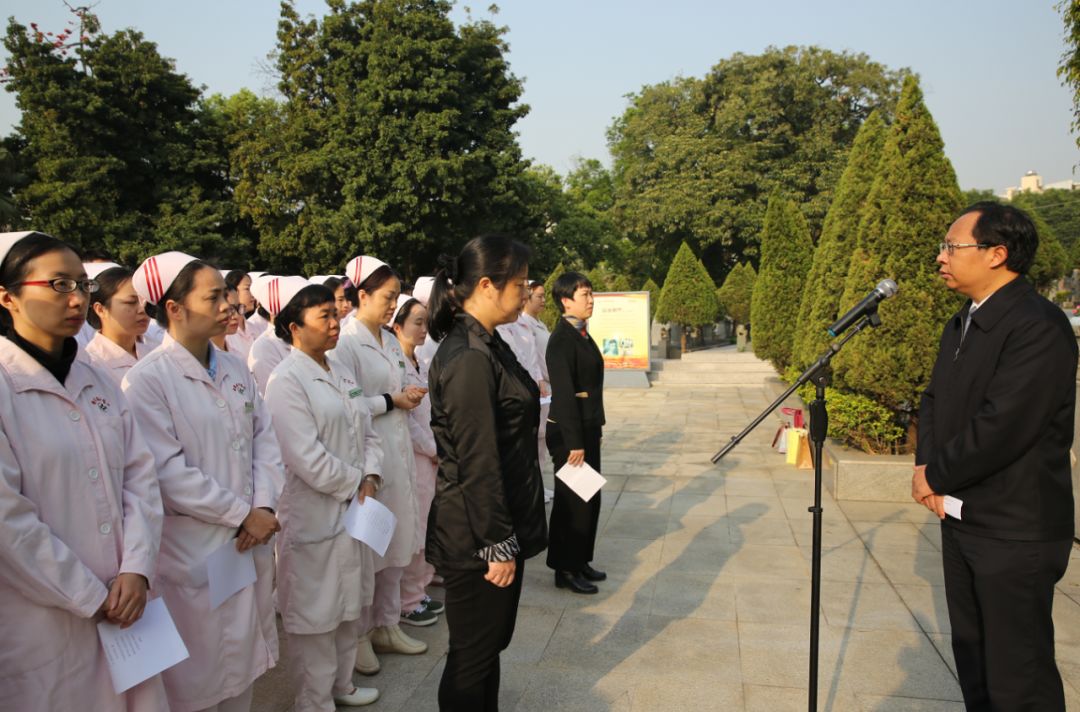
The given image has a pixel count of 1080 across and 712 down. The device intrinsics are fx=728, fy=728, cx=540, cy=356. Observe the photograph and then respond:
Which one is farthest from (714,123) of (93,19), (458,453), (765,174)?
(458,453)

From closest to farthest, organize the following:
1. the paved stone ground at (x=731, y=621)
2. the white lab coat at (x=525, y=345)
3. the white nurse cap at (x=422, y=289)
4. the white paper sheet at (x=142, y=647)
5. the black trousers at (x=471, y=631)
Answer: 1. the white paper sheet at (x=142, y=647)
2. the black trousers at (x=471, y=631)
3. the paved stone ground at (x=731, y=621)
4. the white nurse cap at (x=422, y=289)
5. the white lab coat at (x=525, y=345)

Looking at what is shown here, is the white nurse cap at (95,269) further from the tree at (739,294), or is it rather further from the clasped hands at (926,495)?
the tree at (739,294)

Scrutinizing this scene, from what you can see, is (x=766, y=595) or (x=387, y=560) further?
Answer: (x=766, y=595)

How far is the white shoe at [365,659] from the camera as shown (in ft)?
11.2

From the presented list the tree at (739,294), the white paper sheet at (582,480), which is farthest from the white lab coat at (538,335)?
the tree at (739,294)

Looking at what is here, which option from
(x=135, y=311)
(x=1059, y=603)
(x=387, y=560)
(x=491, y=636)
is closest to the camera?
(x=491, y=636)

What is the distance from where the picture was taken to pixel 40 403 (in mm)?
2006

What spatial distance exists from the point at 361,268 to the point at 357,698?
2.16m

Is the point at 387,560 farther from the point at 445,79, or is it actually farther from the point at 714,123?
the point at 714,123

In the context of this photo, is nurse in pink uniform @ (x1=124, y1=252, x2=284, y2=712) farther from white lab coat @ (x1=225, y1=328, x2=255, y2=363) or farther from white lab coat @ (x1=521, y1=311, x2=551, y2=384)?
white lab coat @ (x1=521, y1=311, x2=551, y2=384)

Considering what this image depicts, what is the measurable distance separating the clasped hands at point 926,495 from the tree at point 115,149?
69.0ft

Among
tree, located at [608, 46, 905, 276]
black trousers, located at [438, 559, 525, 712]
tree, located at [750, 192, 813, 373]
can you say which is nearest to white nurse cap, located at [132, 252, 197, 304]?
black trousers, located at [438, 559, 525, 712]

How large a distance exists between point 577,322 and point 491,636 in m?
2.58

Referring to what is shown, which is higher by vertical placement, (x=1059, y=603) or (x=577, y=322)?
(x=577, y=322)
